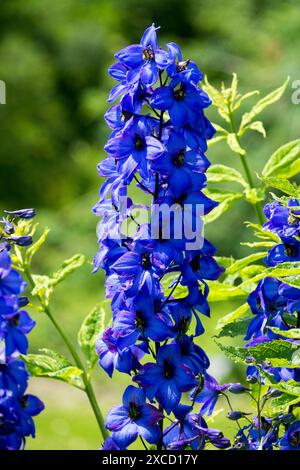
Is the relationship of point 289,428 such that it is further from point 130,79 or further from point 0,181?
point 0,181

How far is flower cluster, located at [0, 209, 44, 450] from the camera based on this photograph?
1854 millimetres

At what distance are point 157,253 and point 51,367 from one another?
1.74 ft

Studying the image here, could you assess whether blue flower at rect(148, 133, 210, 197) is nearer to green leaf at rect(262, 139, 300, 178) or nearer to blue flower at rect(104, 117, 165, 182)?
blue flower at rect(104, 117, 165, 182)

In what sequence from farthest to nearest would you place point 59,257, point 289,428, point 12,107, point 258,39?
point 12,107 → point 59,257 → point 258,39 → point 289,428

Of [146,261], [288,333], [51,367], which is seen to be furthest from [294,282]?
[51,367]

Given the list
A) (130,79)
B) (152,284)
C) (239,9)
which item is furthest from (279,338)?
(239,9)

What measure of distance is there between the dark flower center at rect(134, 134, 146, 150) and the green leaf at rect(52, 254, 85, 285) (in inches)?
21.6

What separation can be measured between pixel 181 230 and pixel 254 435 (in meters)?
0.54

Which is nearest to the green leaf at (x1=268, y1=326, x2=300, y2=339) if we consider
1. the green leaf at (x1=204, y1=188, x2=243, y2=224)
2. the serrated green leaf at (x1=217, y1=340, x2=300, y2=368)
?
the serrated green leaf at (x1=217, y1=340, x2=300, y2=368)

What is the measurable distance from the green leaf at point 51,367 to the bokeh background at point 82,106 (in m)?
5.93

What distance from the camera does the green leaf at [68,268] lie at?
2.51 metres

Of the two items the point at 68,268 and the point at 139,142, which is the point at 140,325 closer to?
the point at 139,142

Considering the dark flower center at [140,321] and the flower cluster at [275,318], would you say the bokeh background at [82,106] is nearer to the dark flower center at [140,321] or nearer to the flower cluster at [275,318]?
the flower cluster at [275,318]

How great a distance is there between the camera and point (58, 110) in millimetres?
15992
